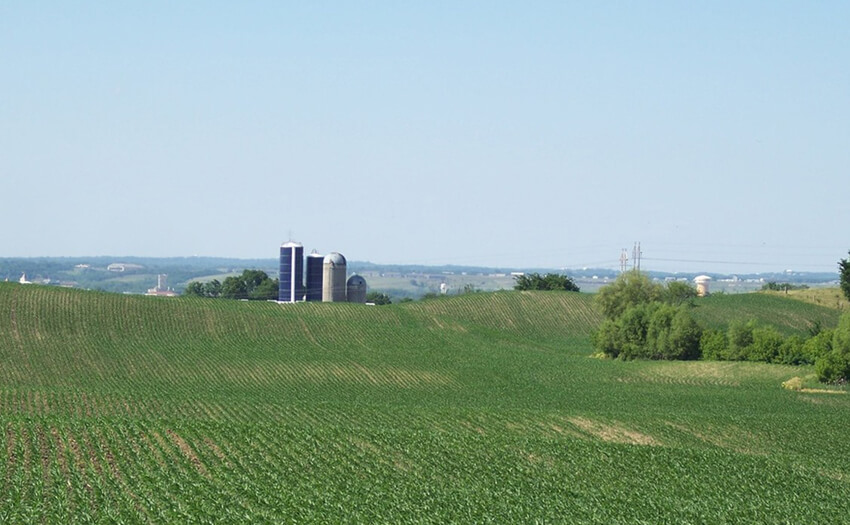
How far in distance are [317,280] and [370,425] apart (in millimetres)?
96871

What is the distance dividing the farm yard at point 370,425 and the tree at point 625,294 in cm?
611

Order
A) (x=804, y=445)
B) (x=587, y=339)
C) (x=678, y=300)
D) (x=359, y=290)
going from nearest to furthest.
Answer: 1. (x=804, y=445)
2. (x=587, y=339)
3. (x=678, y=300)
4. (x=359, y=290)

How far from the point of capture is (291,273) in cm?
14412

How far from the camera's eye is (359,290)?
468ft

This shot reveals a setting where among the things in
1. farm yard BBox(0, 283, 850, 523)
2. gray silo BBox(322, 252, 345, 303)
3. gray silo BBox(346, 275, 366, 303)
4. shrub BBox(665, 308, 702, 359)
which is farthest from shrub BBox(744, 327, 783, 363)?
gray silo BBox(346, 275, 366, 303)

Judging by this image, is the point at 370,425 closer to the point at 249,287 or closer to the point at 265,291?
the point at 265,291

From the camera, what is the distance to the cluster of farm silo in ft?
458

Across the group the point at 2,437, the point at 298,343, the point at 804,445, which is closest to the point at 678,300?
the point at 298,343

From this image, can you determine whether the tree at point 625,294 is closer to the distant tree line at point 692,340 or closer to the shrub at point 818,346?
the distant tree line at point 692,340

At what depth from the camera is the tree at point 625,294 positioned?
97500mm

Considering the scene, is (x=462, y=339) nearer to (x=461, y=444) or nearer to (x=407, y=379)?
(x=407, y=379)

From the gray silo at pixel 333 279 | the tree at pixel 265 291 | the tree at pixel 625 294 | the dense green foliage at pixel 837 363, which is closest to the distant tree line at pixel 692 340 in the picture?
the dense green foliage at pixel 837 363

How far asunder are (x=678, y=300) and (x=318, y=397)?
56163mm

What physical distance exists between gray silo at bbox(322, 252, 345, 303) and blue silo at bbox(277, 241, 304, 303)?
4.08m
